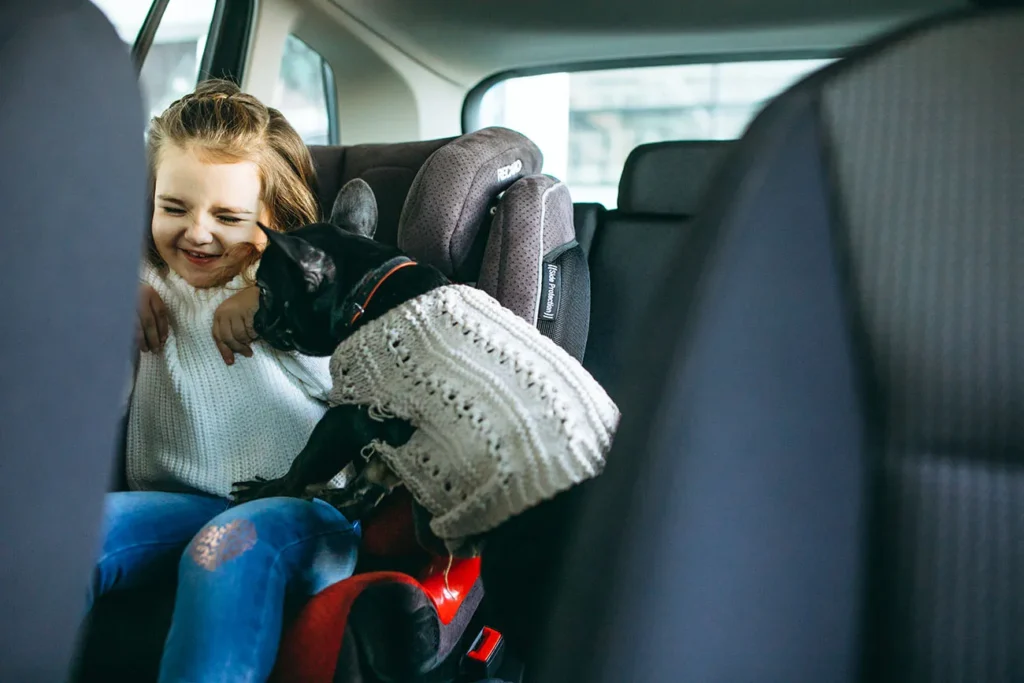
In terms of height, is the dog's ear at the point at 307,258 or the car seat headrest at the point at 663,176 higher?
the car seat headrest at the point at 663,176

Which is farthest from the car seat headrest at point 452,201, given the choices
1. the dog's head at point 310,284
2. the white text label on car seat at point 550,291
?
the dog's head at point 310,284

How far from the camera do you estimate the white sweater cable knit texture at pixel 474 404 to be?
0.81 meters

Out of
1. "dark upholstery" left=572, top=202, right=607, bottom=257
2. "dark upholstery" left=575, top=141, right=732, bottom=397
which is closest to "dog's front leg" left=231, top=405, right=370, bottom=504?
"dark upholstery" left=575, top=141, right=732, bottom=397

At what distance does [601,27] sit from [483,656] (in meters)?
1.70

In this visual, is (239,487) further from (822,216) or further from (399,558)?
(822,216)

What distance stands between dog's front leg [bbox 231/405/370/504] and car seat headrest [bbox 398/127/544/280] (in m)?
0.43

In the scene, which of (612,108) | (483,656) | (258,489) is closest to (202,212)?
(258,489)

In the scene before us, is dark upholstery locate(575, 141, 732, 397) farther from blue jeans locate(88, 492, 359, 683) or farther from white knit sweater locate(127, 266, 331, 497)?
blue jeans locate(88, 492, 359, 683)

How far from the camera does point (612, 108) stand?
235cm

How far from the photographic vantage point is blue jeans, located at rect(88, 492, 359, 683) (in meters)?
0.77

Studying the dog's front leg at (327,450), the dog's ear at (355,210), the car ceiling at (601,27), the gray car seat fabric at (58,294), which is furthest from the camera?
the car ceiling at (601,27)

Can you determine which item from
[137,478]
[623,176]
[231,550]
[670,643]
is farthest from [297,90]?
[670,643]

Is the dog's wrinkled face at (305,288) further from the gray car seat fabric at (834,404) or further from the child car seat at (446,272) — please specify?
the gray car seat fabric at (834,404)

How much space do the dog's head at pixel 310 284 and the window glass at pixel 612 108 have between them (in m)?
1.12
